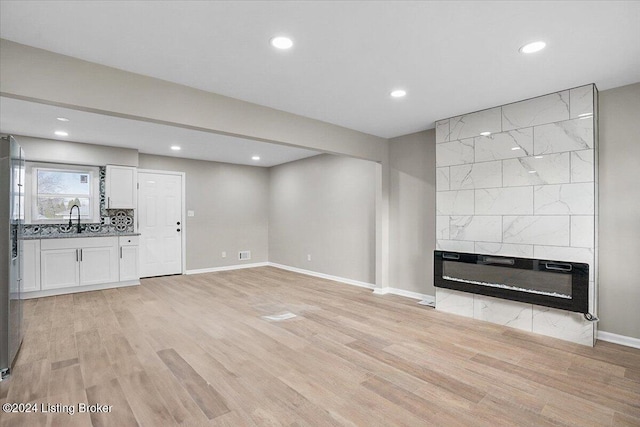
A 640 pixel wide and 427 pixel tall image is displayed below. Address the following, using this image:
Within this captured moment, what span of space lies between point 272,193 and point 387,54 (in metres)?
5.89

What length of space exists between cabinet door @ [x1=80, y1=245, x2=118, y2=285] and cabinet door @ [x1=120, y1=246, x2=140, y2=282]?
97 mm

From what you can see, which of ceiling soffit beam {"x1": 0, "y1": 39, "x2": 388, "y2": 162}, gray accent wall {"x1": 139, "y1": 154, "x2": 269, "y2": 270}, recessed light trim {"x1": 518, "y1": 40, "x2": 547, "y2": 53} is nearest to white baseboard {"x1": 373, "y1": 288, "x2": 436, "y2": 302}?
ceiling soffit beam {"x1": 0, "y1": 39, "x2": 388, "y2": 162}

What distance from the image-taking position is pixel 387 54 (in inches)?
100

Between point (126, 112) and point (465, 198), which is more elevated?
point (126, 112)

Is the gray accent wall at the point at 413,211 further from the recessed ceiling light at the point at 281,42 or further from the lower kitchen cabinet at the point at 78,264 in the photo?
the lower kitchen cabinet at the point at 78,264

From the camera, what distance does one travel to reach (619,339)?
313 cm

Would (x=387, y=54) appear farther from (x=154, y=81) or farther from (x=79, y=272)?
(x=79, y=272)

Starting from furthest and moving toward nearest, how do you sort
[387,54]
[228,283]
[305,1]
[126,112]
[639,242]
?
[228,283]
[639,242]
[126,112]
[387,54]
[305,1]

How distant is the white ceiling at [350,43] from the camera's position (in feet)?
6.54

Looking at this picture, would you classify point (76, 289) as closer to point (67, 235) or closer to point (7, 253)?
point (67, 235)

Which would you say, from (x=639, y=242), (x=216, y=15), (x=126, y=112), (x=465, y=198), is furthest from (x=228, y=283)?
(x=639, y=242)

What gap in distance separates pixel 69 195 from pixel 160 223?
5.26ft

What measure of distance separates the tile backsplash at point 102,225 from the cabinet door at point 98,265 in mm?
586

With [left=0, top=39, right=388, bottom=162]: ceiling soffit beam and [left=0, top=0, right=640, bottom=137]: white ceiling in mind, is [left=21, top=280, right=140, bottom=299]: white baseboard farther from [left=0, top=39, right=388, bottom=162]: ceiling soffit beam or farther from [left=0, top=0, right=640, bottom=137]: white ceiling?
[left=0, top=0, right=640, bottom=137]: white ceiling
